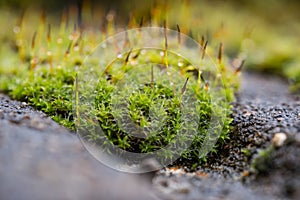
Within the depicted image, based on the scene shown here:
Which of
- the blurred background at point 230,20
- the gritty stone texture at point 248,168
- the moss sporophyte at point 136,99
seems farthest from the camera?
the blurred background at point 230,20

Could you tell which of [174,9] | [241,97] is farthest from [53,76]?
[174,9]

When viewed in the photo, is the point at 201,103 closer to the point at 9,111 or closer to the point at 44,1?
the point at 9,111

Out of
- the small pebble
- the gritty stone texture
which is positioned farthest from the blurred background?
the small pebble

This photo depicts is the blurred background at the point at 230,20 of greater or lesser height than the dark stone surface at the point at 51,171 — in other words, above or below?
above

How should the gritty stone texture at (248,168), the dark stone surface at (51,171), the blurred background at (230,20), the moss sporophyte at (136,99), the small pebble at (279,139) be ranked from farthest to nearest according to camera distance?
the blurred background at (230,20), the moss sporophyte at (136,99), the small pebble at (279,139), the gritty stone texture at (248,168), the dark stone surface at (51,171)

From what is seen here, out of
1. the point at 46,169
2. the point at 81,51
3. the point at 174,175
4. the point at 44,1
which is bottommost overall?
the point at 174,175

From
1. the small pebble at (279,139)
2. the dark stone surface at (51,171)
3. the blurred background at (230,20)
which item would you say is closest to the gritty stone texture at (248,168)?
the small pebble at (279,139)

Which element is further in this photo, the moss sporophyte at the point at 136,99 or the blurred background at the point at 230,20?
the blurred background at the point at 230,20

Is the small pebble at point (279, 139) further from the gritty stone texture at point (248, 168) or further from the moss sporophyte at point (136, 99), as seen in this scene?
the moss sporophyte at point (136, 99)

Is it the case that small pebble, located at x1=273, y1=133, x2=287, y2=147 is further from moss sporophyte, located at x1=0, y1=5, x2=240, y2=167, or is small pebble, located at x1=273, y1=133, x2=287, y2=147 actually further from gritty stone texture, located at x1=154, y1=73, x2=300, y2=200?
moss sporophyte, located at x1=0, y1=5, x2=240, y2=167
